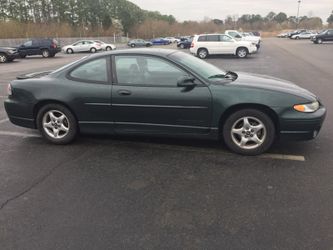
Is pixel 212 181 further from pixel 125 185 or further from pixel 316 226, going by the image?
pixel 316 226

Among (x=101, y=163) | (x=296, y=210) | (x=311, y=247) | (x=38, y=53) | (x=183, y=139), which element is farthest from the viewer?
(x=38, y=53)

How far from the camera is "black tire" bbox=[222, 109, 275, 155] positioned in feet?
15.9

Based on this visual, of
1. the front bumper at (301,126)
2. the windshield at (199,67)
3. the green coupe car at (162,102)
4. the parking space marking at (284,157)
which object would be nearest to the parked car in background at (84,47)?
the green coupe car at (162,102)

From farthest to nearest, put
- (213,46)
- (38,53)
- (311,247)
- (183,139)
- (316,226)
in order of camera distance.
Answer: (38,53) → (213,46) → (183,139) → (316,226) → (311,247)

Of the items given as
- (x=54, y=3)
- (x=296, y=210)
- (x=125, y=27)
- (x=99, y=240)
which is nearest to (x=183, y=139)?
(x=296, y=210)

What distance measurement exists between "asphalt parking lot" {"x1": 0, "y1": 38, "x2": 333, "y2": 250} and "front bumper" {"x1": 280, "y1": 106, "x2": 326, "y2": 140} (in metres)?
0.31

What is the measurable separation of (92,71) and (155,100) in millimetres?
1128

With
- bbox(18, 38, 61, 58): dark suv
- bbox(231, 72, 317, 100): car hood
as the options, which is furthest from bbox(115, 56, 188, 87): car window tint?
bbox(18, 38, 61, 58): dark suv

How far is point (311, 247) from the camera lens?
2939mm

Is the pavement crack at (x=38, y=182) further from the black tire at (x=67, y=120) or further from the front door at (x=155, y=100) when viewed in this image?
A: the front door at (x=155, y=100)

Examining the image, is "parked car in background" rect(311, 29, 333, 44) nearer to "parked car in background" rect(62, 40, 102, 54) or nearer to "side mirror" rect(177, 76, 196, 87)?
"parked car in background" rect(62, 40, 102, 54)

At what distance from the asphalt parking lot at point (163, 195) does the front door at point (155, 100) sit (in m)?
0.39

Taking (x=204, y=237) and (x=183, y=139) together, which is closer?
(x=204, y=237)

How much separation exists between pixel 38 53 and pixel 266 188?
1155 inches
